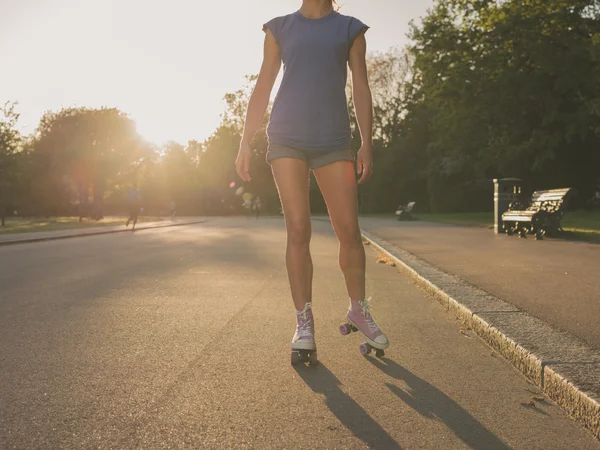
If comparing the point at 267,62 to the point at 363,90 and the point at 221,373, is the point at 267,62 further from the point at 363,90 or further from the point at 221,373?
the point at 221,373

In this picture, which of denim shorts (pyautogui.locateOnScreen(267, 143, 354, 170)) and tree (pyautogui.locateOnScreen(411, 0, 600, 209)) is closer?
denim shorts (pyautogui.locateOnScreen(267, 143, 354, 170))

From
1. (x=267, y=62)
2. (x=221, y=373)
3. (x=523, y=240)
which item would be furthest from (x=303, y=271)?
(x=523, y=240)

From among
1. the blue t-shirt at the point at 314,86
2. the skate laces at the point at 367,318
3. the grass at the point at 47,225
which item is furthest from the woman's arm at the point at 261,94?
the grass at the point at 47,225

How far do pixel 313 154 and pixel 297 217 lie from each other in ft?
1.26

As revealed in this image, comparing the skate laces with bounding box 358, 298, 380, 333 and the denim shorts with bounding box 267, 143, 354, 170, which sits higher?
the denim shorts with bounding box 267, 143, 354, 170

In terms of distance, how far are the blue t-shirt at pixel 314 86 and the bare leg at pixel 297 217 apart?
0.14m

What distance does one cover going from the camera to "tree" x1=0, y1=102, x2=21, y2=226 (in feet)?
101

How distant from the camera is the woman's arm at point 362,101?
3842 millimetres

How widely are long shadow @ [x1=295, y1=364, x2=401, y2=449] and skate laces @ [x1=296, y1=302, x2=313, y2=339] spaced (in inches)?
7.5

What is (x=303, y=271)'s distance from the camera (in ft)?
12.7

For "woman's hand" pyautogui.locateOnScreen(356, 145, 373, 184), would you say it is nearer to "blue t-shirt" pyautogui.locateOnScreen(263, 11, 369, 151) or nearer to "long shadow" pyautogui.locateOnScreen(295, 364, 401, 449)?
"blue t-shirt" pyautogui.locateOnScreen(263, 11, 369, 151)

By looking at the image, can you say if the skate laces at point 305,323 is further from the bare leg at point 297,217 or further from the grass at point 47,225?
the grass at point 47,225

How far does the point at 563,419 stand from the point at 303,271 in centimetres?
166

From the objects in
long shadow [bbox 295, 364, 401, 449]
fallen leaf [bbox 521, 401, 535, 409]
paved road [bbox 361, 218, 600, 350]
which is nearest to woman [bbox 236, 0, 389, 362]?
long shadow [bbox 295, 364, 401, 449]
